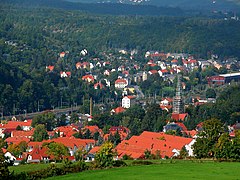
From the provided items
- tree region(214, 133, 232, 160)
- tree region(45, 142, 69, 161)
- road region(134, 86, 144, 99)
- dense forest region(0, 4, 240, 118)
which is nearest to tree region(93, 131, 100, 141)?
tree region(45, 142, 69, 161)

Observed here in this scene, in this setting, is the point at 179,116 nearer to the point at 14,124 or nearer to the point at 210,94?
the point at 14,124

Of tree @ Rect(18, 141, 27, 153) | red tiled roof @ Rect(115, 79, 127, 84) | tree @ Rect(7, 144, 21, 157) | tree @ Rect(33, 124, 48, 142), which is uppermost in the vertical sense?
tree @ Rect(7, 144, 21, 157)

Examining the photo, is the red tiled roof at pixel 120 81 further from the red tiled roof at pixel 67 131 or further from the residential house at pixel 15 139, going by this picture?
the residential house at pixel 15 139

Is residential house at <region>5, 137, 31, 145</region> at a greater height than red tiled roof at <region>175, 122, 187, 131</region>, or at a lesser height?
greater

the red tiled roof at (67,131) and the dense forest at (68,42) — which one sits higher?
the red tiled roof at (67,131)

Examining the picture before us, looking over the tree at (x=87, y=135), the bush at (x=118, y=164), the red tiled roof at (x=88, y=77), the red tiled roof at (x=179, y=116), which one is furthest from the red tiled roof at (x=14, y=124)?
the red tiled roof at (x=88, y=77)

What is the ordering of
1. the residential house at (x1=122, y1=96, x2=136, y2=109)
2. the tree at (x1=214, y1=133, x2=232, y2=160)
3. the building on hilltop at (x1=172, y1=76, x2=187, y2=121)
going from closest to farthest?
the tree at (x1=214, y1=133, x2=232, y2=160) < the building on hilltop at (x1=172, y1=76, x2=187, y2=121) < the residential house at (x1=122, y1=96, x2=136, y2=109)

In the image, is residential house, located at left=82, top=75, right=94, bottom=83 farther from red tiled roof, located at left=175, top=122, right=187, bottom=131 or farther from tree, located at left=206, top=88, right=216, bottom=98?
red tiled roof, located at left=175, top=122, right=187, bottom=131
